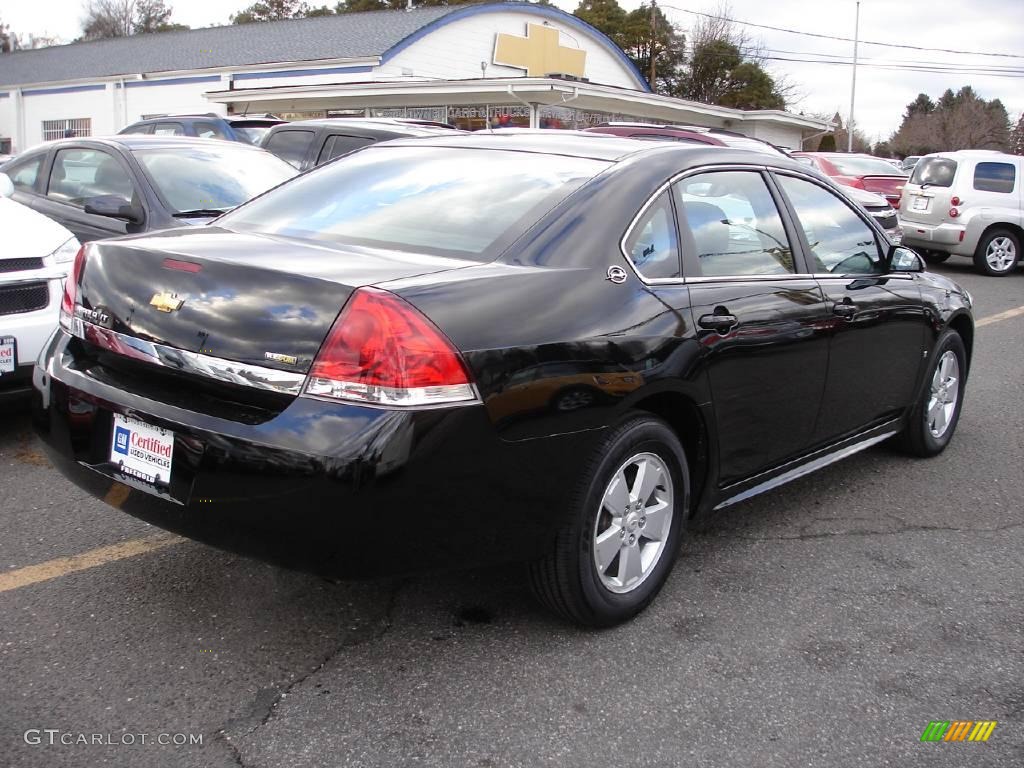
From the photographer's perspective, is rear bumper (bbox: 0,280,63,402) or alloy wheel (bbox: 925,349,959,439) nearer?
rear bumper (bbox: 0,280,63,402)

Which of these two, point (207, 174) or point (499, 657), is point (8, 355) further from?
point (499, 657)

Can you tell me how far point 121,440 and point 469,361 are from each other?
43.7 inches

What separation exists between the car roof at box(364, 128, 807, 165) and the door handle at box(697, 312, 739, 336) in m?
0.61

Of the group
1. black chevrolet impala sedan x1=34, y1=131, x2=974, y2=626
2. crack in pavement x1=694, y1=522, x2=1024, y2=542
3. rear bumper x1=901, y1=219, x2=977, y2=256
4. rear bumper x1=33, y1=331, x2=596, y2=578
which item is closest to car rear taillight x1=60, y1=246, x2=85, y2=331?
black chevrolet impala sedan x1=34, y1=131, x2=974, y2=626

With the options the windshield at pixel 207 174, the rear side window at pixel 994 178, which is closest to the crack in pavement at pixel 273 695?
the windshield at pixel 207 174

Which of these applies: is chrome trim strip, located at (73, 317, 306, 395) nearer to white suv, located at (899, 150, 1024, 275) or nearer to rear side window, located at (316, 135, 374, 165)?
rear side window, located at (316, 135, 374, 165)

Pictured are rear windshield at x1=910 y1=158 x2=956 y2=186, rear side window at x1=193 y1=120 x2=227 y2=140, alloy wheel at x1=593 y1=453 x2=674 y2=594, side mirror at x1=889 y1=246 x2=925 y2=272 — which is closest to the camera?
alloy wheel at x1=593 y1=453 x2=674 y2=594

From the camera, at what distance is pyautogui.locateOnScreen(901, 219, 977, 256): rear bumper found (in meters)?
14.6

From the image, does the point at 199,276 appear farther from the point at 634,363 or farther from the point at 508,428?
the point at 634,363

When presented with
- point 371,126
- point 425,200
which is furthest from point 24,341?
point 371,126

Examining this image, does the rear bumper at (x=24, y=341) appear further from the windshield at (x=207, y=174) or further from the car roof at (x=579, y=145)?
the car roof at (x=579, y=145)

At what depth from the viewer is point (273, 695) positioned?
111 inches

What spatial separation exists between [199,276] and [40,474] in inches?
91.0

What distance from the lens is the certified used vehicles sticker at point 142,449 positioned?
2830 millimetres
